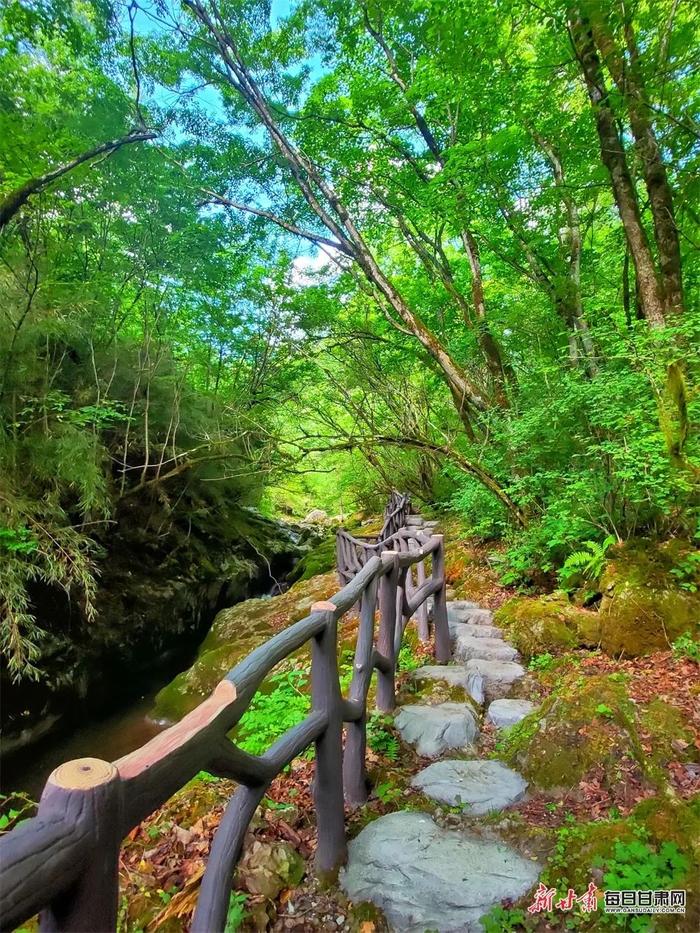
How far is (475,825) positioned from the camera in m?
2.23

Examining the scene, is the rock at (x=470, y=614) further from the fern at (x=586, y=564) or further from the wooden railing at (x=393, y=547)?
the fern at (x=586, y=564)

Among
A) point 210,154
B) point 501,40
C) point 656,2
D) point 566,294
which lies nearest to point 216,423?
point 210,154

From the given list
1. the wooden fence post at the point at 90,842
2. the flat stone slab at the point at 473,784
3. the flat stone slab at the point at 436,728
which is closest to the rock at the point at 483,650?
the flat stone slab at the point at 436,728

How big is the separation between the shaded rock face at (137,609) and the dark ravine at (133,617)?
0.05ft

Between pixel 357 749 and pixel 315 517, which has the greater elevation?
pixel 357 749

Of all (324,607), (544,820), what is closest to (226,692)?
(324,607)

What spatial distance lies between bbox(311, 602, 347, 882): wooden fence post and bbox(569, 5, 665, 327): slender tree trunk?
4706 mm

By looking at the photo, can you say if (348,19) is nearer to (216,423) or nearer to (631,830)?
(216,423)

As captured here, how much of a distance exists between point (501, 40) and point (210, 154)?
5.95 m

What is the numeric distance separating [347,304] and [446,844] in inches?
394

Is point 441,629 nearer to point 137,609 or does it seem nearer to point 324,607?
point 324,607

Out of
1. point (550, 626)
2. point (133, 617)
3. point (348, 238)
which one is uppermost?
point (348, 238)

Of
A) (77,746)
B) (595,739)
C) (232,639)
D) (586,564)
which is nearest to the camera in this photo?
(595,739)

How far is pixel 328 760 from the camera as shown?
2.05 meters
